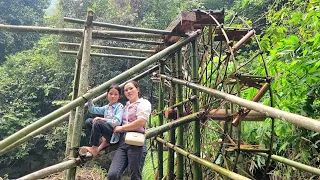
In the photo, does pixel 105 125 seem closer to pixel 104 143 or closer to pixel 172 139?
pixel 104 143

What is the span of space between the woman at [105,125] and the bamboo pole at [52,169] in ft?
0.33

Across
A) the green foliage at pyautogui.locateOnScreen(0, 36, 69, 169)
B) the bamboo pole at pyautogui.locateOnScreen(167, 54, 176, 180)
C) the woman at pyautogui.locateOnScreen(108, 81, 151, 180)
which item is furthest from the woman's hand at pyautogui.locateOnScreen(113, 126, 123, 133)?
the green foliage at pyautogui.locateOnScreen(0, 36, 69, 169)

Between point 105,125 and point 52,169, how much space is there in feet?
1.85

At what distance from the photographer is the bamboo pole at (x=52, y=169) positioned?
2258 mm

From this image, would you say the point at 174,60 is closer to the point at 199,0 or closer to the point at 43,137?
the point at 43,137

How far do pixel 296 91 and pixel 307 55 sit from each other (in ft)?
1.14

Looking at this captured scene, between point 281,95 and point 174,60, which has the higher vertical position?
point 174,60

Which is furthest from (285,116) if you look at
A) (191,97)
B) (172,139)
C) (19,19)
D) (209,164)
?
(19,19)

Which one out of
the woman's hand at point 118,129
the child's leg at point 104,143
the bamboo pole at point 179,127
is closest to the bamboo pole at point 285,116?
the woman's hand at point 118,129

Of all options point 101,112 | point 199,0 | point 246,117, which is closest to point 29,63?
point 199,0

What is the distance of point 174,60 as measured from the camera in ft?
13.2

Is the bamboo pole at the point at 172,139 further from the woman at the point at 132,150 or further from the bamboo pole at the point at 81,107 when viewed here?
the bamboo pole at the point at 81,107

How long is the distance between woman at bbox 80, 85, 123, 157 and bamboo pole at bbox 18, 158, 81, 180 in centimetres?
10

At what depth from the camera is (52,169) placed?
89.8 inches
